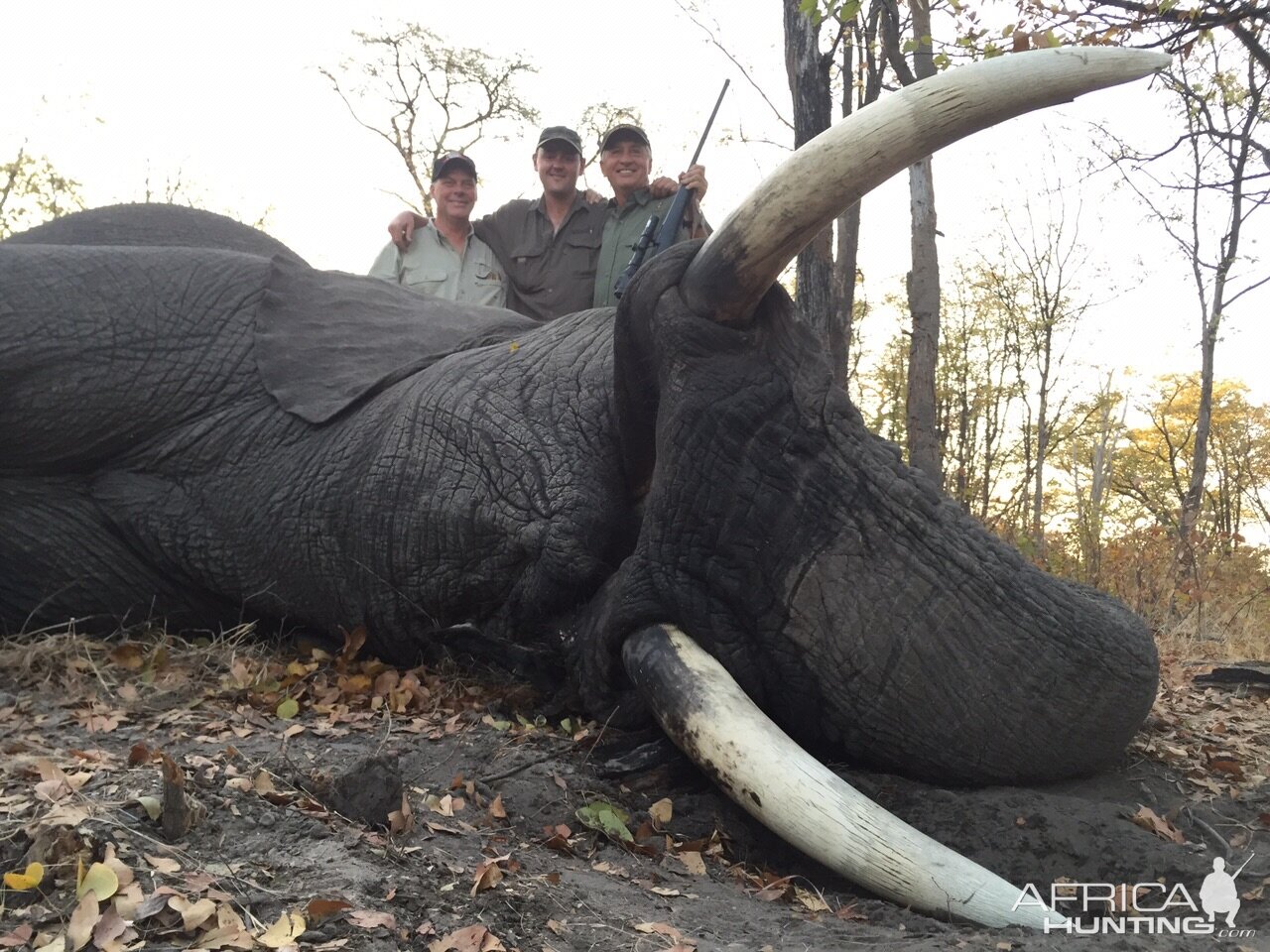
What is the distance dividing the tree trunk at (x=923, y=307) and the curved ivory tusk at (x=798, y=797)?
7625 millimetres

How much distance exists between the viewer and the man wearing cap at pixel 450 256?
277 inches

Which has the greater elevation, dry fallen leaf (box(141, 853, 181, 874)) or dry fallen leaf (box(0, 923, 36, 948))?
dry fallen leaf (box(141, 853, 181, 874))

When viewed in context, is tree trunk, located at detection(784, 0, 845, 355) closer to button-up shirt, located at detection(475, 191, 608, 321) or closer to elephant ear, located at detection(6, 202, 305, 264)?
button-up shirt, located at detection(475, 191, 608, 321)

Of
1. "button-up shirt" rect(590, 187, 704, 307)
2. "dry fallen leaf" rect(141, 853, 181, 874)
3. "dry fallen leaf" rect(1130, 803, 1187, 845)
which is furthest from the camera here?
"button-up shirt" rect(590, 187, 704, 307)

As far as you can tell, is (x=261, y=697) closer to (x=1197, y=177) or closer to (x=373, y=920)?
(x=373, y=920)

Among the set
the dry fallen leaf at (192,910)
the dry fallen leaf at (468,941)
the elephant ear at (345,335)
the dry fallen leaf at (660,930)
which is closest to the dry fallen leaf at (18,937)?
the dry fallen leaf at (192,910)

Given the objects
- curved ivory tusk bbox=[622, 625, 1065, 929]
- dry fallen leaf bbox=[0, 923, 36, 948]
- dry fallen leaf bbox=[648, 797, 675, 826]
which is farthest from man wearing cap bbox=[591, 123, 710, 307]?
dry fallen leaf bbox=[0, 923, 36, 948]

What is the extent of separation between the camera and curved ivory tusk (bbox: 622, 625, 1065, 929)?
283 cm

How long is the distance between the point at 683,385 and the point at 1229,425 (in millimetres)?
24608

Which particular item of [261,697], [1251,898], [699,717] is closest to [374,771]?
[699,717]

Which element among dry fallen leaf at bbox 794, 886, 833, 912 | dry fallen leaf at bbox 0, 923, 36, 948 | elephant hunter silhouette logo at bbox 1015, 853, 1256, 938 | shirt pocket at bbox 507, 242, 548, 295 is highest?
shirt pocket at bbox 507, 242, 548, 295

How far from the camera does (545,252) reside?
23.2 ft

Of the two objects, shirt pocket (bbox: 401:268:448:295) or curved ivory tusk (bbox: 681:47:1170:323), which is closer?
curved ivory tusk (bbox: 681:47:1170:323)

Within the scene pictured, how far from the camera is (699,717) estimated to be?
331cm
